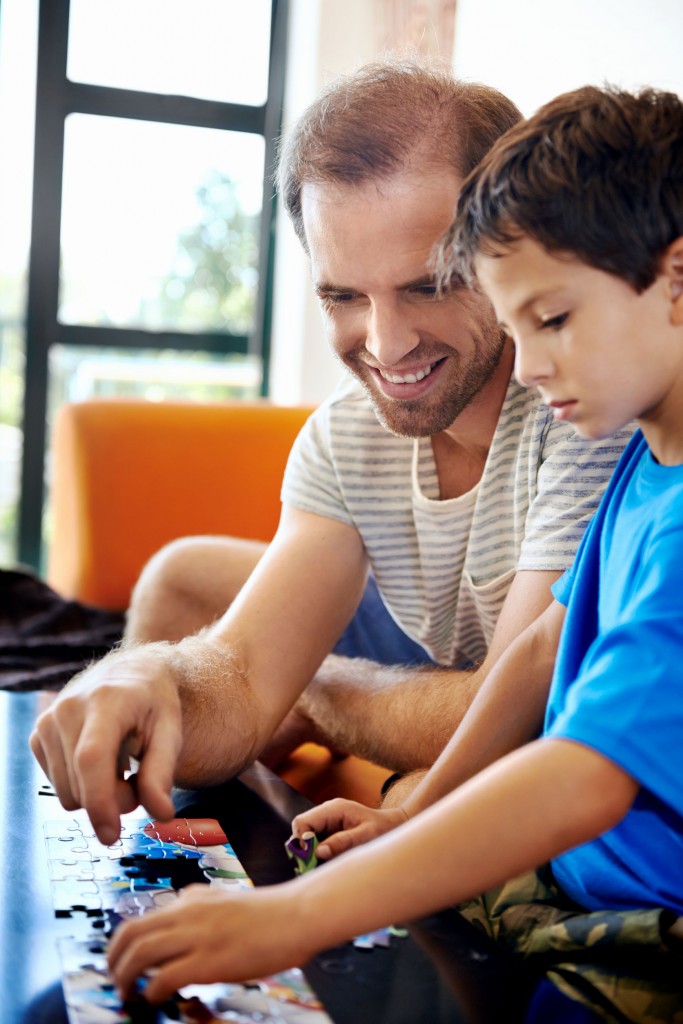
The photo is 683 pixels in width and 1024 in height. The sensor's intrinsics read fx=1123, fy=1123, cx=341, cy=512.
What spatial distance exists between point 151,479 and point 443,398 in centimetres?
176

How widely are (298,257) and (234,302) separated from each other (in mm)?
405

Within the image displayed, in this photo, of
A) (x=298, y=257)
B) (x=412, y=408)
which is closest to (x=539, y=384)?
(x=412, y=408)

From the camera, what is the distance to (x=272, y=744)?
185 cm

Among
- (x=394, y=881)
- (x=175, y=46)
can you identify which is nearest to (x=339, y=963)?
(x=394, y=881)

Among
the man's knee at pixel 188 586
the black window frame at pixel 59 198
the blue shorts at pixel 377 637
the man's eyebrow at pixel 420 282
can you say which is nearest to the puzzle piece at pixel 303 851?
the man's eyebrow at pixel 420 282

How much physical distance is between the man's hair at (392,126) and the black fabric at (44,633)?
4.13 ft

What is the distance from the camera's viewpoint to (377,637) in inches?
77.1

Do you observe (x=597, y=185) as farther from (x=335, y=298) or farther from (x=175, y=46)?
(x=175, y=46)

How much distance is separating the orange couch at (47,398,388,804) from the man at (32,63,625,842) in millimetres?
1413

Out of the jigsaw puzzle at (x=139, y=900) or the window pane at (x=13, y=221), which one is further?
the window pane at (x=13, y=221)

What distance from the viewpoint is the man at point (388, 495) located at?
1229 millimetres

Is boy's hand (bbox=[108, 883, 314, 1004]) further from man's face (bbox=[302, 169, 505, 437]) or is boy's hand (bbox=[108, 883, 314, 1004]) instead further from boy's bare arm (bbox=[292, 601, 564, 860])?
man's face (bbox=[302, 169, 505, 437])

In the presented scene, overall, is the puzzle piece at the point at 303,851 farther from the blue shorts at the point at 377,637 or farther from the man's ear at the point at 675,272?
the blue shorts at the point at 377,637

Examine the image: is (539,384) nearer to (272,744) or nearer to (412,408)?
(412,408)
